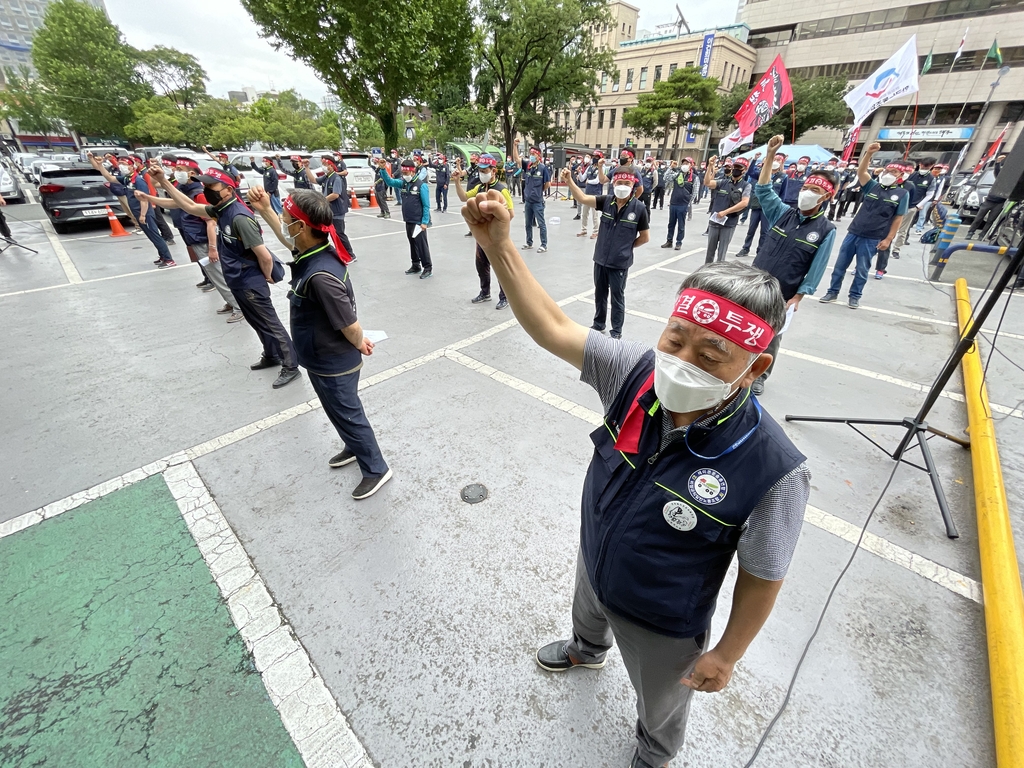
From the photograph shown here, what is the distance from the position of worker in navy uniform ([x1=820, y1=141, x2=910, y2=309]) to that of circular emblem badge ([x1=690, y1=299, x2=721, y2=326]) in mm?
7110

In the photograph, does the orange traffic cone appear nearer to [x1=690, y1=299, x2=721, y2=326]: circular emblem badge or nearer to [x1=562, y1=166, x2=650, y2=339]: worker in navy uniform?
[x1=562, y1=166, x2=650, y2=339]: worker in navy uniform

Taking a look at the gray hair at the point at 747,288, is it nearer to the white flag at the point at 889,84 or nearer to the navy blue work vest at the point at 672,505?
the navy blue work vest at the point at 672,505

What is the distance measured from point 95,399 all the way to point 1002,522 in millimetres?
7275

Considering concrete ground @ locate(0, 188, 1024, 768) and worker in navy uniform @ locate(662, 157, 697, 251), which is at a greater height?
worker in navy uniform @ locate(662, 157, 697, 251)

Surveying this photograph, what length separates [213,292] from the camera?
7281 millimetres

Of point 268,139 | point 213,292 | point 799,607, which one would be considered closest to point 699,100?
point 268,139

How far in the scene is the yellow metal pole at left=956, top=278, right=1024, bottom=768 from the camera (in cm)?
178

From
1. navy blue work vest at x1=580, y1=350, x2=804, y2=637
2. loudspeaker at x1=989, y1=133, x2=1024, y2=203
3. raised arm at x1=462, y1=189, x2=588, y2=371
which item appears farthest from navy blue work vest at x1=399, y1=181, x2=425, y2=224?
navy blue work vest at x1=580, y1=350, x2=804, y2=637

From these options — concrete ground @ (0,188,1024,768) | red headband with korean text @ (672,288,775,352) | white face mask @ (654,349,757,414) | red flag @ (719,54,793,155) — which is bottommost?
concrete ground @ (0,188,1024,768)

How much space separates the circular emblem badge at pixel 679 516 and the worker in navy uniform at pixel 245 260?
413cm

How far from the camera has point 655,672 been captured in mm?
1457

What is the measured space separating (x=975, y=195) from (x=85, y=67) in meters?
66.5

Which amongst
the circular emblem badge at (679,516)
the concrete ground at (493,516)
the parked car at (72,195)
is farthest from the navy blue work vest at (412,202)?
the parked car at (72,195)

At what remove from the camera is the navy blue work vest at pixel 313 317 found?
2.80 meters
